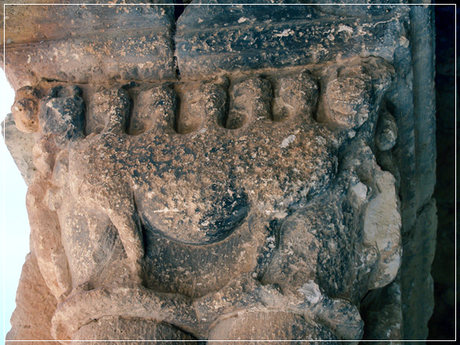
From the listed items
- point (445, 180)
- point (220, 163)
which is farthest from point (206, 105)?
point (445, 180)

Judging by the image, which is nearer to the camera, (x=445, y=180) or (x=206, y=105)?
(x=206, y=105)

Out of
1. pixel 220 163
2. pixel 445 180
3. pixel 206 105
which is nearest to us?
pixel 220 163

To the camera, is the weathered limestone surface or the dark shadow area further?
the dark shadow area

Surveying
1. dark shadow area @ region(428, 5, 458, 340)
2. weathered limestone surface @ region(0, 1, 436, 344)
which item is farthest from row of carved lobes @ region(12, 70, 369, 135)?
dark shadow area @ region(428, 5, 458, 340)

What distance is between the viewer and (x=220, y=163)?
1045mm

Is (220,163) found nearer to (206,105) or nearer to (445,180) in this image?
(206,105)

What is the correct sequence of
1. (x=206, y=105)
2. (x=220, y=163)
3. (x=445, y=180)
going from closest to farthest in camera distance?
(x=220, y=163)
(x=206, y=105)
(x=445, y=180)

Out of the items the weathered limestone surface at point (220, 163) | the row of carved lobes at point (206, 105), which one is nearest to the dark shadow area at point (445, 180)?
the weathered limestone surface at point (220, 163)

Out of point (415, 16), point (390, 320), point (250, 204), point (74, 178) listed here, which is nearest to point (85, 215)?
point (74, 178)

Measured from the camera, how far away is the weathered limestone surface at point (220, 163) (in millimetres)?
1034

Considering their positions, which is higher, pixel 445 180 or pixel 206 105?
pixel 206 105

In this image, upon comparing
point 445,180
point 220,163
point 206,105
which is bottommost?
point 445,180

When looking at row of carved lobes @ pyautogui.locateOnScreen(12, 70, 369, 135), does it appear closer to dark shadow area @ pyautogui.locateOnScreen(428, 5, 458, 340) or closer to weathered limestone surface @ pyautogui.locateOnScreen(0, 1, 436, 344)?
weathered limestone surface @ pyautogui.locateOnScreen(0, 1, 436, 344)

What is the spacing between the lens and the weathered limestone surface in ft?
3.39
